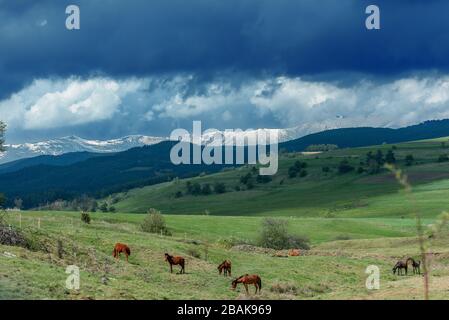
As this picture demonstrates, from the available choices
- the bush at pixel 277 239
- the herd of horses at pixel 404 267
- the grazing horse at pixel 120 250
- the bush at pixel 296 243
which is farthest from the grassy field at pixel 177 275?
the bush at pixel 277 239

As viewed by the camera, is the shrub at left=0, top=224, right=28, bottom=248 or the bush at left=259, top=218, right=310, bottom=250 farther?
the bush at left=259, top=218, right=310, bottom=250

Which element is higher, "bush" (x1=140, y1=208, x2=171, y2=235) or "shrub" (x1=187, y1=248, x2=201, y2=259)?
"bush" (x1=140, y1=208, x2=171, y2=235)

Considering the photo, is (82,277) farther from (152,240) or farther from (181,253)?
(152,240)

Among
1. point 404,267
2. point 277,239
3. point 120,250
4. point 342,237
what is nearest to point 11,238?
point 120,250

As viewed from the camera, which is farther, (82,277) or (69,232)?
(69,232)

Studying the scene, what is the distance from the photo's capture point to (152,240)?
71.0 meters

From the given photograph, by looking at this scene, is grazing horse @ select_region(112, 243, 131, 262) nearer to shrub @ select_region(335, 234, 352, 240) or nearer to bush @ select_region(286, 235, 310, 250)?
bush @ select_region(286, 235, 310, 250)

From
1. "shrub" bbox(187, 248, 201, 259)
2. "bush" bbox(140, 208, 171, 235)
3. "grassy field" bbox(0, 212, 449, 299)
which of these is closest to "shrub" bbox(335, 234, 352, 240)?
"grassy field" bbox(0, 212, 449, 299)

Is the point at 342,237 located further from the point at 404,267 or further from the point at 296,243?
the point at 404,267

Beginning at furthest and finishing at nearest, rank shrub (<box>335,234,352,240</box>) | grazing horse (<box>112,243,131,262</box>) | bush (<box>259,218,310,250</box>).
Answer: shrub (<box>335,234,352,240</box>) → bush (<box>259,218,310,250</box>) → grazing horse (<box>112,243,131,262</box>)

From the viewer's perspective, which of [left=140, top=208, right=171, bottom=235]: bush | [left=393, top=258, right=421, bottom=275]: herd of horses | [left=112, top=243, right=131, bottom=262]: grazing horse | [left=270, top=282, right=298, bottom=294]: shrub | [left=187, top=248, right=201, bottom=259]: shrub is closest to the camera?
[left=270, top=282, right=298, bottom=294]: shrub
